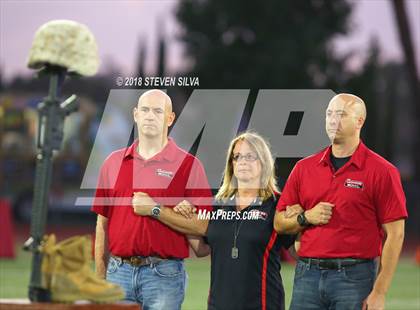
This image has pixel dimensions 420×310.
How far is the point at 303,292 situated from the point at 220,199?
0.66 m

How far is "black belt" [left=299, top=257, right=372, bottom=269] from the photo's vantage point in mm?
6105

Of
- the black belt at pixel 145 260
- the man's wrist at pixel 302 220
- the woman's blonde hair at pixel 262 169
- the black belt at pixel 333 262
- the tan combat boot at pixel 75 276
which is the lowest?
the tan combat boot at pixel 75 276

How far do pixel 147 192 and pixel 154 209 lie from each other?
148 mm

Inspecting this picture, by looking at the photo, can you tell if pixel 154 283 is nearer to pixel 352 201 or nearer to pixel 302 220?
pixel 302 220

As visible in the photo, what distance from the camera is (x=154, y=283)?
6082 mm

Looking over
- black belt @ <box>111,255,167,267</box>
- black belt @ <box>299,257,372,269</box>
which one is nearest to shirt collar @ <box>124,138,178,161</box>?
black belt @ <box>111,255,167,267</box>

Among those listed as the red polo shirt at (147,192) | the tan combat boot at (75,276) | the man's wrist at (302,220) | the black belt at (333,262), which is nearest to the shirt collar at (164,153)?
the red polo shirt at (147,192)

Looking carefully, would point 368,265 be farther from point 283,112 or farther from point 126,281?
point 283,112

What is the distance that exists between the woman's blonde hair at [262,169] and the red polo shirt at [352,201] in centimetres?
10

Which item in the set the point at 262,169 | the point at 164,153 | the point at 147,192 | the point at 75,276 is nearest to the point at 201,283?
the point at 164,153

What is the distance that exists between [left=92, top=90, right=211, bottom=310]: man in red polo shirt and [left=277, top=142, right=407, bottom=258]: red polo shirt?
556mm

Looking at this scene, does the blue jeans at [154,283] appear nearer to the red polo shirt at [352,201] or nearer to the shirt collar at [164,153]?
the shirt collar at [164,153]

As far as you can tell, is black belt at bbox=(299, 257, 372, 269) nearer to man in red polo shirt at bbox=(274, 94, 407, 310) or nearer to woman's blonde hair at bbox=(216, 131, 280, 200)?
man in red polo shirt at bbox=(274, 94, 407, 310)

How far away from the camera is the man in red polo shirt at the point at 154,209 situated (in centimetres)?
610
